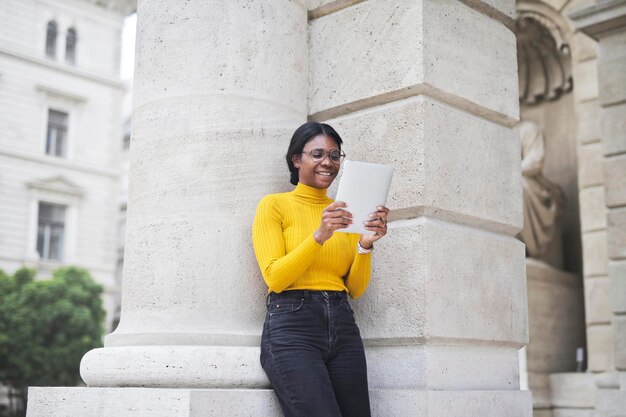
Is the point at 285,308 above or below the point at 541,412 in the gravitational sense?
above

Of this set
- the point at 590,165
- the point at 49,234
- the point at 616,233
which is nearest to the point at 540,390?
the point at 616,233

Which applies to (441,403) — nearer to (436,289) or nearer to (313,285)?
(436,289)

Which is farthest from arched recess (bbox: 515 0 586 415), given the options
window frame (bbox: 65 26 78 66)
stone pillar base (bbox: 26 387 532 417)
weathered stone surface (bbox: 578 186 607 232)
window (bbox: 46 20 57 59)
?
window frame (bbox: 65 26 78 66)

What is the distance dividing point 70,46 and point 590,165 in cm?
3203

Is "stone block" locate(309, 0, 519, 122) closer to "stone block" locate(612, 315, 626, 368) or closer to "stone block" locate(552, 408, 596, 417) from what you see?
"stone block" locate(612, 315, 626, 368)

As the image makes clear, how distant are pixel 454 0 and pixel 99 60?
3588 centimetres

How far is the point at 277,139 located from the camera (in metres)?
4.98

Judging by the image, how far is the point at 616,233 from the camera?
8.82 m

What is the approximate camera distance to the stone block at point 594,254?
35.2 ft

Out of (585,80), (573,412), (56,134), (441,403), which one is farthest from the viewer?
(56,134)

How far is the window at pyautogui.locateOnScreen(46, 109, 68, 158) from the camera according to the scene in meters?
37.2

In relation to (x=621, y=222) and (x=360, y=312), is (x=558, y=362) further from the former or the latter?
(x=360, y=312)

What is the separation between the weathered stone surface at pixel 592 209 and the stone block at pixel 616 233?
2059mm

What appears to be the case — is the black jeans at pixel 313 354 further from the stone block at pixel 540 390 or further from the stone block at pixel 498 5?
the stone block at pixel 540 390
